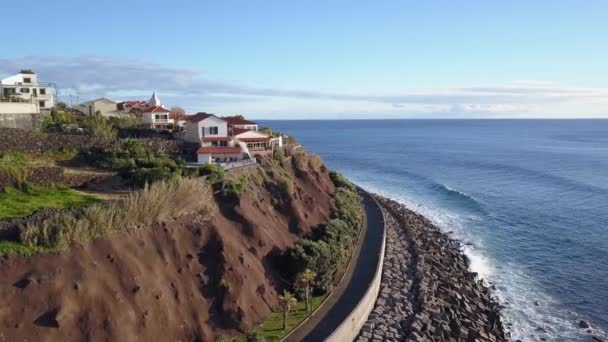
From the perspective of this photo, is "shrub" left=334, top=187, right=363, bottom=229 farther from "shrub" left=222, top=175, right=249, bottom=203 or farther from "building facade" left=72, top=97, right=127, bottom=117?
"building facade" left=72, top=97, right=127, bottom=117

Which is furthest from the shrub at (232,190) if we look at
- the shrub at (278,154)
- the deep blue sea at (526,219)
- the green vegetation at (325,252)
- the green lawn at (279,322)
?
the deep blue sea at (526,219)

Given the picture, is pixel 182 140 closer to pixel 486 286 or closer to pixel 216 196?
pixel 216 196

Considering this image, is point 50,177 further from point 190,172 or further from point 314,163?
point 314,163

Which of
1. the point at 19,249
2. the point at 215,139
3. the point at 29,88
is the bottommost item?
the point at 19,249

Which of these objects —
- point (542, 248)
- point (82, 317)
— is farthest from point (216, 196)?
point (542, 248)

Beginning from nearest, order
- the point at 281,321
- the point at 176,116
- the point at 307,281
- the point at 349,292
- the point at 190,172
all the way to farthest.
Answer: the point at 281,321, the point at 307,281, the point at 349,292, the point at 190,172, the point at 176,116

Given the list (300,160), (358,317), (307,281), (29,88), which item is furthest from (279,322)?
(29,88)

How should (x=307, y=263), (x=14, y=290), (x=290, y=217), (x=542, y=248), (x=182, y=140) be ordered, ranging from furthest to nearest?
(x=182, y=140) < (x=542, y=248) < (x=290, y=217) < (x=307, y=263) < (x=14, y=290)
